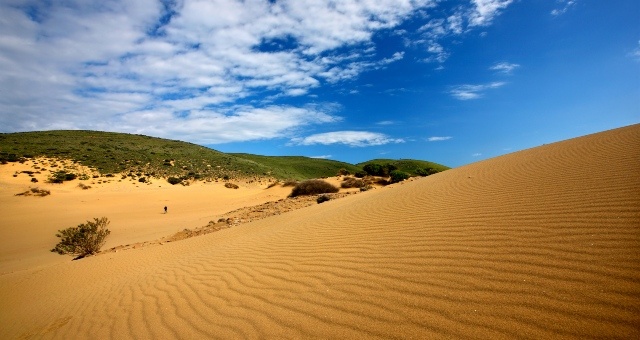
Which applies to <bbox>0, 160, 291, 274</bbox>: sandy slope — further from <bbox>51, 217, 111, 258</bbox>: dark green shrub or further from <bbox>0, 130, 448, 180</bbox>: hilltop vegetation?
<bbox>0, 130, 448, 180</bbox>: hilltop vegetation

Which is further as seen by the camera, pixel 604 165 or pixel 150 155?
pixel 150 155

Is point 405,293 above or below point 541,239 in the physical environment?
below

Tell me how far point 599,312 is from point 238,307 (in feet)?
10.9

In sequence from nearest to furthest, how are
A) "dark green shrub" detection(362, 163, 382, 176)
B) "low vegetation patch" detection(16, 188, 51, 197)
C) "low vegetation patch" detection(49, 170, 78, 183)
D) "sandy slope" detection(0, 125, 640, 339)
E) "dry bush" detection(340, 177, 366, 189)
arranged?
"sandy slope" detection(0, 125, 640, 339)
"dry bush" detection(340, 177, 366, 189)
"low vegetation patch" detection(16, 188, 51, 197)
"dark green shrub" detection(362, 163, 382, 176)
"low vegetation patch" detection(49, 170, 78, 183)

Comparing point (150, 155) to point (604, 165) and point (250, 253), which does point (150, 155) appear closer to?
point (250, 253)

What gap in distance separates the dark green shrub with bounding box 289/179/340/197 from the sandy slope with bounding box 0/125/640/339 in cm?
1312

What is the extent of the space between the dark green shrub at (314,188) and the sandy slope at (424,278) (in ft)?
43.0

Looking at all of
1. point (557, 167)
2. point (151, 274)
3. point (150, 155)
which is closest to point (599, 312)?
point (557, 167)

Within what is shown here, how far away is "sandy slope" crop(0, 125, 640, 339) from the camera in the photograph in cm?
232

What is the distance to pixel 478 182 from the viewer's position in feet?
24.1

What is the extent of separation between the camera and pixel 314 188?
68.7 ft

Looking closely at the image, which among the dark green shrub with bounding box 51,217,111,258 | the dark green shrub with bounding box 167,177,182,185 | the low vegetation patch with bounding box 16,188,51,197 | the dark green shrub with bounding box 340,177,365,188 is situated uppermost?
the dark green shrub with bounding box 167,177,182,185

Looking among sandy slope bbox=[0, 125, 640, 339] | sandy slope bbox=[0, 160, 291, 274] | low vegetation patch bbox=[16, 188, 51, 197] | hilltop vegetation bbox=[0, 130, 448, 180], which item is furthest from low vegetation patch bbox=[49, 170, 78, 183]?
sandy slope bbox=[0, 125, 640, 339]

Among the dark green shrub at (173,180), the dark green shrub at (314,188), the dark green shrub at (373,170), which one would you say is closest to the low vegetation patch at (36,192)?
the dark green shrub at (173,180)
